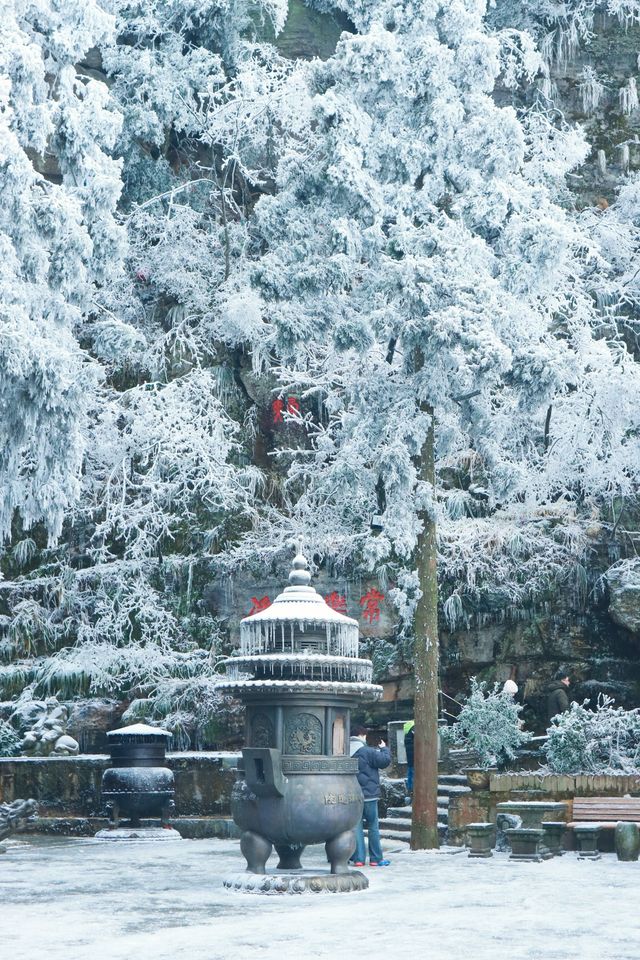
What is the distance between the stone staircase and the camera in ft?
58.5

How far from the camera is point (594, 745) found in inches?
670

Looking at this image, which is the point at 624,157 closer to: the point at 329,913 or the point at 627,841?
the point at 627,841

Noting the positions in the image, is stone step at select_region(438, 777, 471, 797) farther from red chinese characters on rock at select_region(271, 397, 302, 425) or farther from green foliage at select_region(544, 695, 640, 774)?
red chinese characters on rock at select_region(271, 397, 302, 425)

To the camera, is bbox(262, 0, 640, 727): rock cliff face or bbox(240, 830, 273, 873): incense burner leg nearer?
bbox(240, 830, 273, 873): incense burner leg

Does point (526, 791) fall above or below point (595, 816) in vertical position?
above

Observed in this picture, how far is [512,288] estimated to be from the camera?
59.7 feet

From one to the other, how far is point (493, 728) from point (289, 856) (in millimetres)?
6135

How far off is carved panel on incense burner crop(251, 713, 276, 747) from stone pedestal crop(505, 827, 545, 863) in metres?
4.27

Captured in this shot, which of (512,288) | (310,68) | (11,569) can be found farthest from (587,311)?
(11,569)

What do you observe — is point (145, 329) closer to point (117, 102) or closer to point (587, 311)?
point (117, 102)

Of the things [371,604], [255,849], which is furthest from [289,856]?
[371,604]

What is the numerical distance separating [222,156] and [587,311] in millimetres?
10297

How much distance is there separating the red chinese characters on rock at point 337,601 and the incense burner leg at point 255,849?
11248 mm

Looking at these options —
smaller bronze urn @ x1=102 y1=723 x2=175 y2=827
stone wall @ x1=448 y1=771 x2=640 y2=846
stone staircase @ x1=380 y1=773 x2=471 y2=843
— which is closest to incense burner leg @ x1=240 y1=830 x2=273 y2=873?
stone wall @ x1=448 y1=771 x2=640 y2=846
